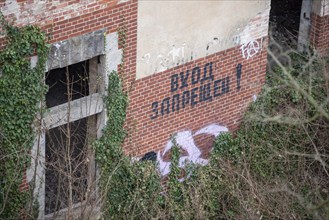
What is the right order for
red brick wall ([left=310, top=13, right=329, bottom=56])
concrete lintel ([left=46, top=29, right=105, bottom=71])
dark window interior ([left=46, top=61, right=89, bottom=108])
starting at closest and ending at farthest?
1. concrete lintel ([left=46, top=29, right=105, bottom=71])
2. dark window interior ([left=46, top=61, right=89, bottom=108])
3. red brick wall ([left=310, top=13, right=329, bottom=56])

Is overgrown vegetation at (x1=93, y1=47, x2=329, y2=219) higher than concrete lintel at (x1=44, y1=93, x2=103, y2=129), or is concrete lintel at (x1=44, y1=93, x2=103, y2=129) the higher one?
concrete lintel at (x1=44, y1=93, x2=103, y2=129)

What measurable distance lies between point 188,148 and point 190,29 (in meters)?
2.35

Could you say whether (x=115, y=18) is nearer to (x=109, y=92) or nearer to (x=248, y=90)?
(x=109, y=92)

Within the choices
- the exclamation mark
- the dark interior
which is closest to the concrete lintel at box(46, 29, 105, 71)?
the exclamation mark

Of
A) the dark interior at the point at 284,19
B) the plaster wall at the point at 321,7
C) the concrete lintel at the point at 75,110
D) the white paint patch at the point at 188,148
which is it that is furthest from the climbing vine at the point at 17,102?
the dark interior at the point at 284,19

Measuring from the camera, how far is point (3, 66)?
13.1 meters

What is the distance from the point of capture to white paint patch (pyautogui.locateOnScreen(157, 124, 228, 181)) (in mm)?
15875

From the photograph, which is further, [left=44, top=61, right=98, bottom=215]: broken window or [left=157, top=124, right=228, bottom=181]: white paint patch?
[left=157, top=124, right=228, bottom=181]: white paint patch

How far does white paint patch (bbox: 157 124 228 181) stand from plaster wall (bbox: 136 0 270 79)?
4.98ft

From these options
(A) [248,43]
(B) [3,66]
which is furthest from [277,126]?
(B) [3,66]

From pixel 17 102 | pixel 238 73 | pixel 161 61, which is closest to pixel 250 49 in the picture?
pixel 238 73

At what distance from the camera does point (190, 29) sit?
15.1 metres

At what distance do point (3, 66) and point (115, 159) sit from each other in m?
2.95

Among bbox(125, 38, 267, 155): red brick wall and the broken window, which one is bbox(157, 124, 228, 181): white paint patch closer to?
bbox(125, 38, 267, 155): red brick wall
